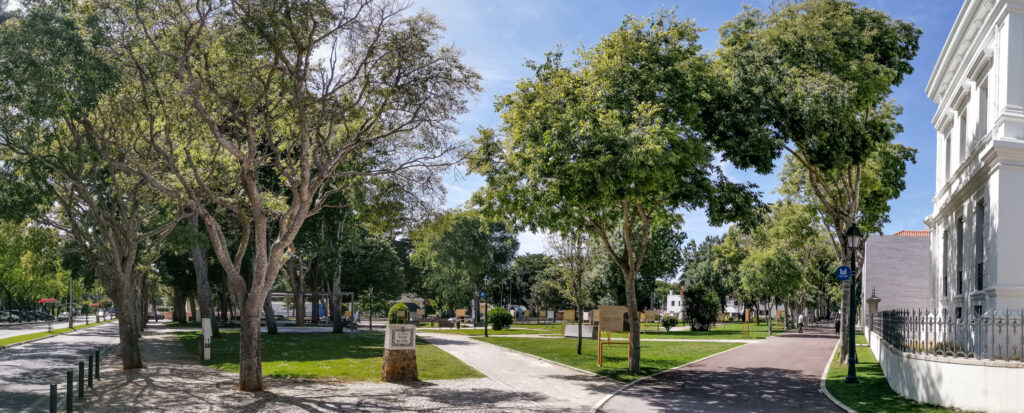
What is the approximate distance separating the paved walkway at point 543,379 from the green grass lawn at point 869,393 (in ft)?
16.9

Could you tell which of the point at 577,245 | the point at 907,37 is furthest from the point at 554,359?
the point at 907,37

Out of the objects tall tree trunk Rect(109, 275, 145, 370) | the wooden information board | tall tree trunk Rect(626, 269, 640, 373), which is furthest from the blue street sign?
tall tree trunk Rect(109, 275, 145, 370)

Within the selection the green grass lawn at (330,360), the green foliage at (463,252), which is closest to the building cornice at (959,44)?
the green grass lawn at (330,360)

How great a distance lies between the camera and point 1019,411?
449 inches

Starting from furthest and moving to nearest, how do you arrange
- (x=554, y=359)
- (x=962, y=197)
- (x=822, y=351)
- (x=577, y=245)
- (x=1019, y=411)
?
(x=822, y=351), (x=577, y=245), (x=554, y=359), (x=962, y=197), (x=1019, y=411)

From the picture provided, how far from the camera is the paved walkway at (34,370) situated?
49.9 feet

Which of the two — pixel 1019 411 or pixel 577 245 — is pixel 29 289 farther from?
pixel 1019 411

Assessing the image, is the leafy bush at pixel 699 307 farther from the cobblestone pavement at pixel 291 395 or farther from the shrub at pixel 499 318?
the cobblestone pavement at pixel 291 395

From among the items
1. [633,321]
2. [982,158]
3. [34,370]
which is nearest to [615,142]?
[633,321]

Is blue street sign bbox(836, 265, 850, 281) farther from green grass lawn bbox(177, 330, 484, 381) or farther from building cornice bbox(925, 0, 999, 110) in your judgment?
green grass lawn bbox(177, 330, 484, 381)

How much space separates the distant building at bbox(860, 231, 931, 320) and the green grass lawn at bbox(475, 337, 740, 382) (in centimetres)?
1596

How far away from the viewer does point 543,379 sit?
19.0 meters

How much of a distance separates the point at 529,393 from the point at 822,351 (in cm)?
1899

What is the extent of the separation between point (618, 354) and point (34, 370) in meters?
18.9
